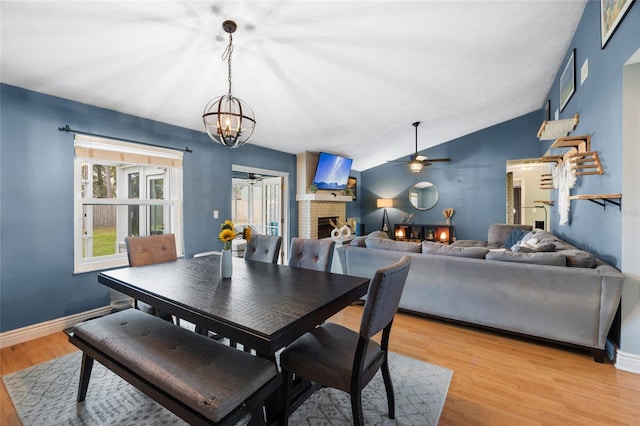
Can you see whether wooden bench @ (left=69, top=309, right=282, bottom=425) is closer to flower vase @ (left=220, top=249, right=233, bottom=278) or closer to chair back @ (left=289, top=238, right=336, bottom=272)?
flower vase @ (left=220, top=249, right=233, bottom=278)

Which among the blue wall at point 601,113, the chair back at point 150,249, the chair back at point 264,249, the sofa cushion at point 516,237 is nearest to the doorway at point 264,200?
the chair back at point 150,249

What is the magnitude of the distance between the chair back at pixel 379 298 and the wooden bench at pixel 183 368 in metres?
0.50

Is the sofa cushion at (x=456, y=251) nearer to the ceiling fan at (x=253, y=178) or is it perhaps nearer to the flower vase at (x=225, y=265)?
the flower vase at (x=225, y=265)

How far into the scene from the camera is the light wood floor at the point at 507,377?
1699mm

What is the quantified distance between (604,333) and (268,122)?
4218mm

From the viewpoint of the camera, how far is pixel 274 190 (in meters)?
6.00

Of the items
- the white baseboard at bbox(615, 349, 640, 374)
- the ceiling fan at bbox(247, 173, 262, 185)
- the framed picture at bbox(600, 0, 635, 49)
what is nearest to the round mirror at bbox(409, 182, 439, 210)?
the ceiling fan at bbox(247, 173, 262, 185)

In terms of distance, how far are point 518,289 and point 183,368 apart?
107 inches

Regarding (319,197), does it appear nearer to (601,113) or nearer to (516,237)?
(516,237)

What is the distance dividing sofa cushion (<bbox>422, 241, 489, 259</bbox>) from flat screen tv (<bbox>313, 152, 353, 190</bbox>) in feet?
10.6

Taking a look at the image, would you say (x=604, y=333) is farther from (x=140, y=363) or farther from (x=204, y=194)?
(x=204, y=194)

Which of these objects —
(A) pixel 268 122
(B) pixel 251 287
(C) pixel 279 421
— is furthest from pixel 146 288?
(A) pixel 268 122

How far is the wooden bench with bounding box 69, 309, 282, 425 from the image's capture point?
1.14m

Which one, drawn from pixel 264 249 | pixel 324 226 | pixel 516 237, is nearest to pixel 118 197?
pixel 264 249
